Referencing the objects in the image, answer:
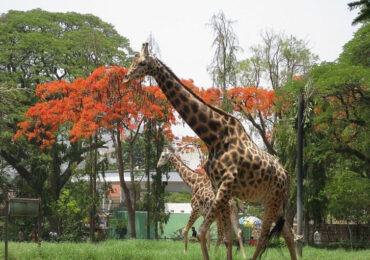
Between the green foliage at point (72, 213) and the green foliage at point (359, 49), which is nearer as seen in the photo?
the green foliage at point (359, 49)

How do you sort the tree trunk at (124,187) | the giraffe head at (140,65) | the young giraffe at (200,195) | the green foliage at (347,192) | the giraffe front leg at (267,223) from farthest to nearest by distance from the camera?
the tree trunk at (124,187) → the green foliage at (347,192) → the young giraffe at (200,195) → the giraffe front leg at (267,223) → the giraffe head at (140,65)

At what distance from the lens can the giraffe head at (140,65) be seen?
28.6ft

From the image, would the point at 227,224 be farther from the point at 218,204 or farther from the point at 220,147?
the point at 220,147

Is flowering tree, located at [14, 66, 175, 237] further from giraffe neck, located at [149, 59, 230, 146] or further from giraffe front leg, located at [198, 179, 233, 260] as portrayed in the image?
giraffe front leg, located at [198, 179, 233, 260]

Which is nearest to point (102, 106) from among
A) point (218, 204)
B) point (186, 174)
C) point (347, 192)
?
point (186, 174)

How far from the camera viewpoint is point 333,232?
30297 millimetres

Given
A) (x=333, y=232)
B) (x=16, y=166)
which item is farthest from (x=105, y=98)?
(x=333, y=232)

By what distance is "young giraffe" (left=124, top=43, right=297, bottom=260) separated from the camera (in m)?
8.75

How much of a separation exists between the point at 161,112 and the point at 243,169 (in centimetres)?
1334

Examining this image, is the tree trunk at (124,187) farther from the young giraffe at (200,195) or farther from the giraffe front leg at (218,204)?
the giraffe front leg at (218,204)

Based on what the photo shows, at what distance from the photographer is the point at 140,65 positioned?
8797mm

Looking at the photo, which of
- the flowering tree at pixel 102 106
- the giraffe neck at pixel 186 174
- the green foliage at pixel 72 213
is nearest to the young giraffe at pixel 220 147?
the giraffe neck at pixel 186 174

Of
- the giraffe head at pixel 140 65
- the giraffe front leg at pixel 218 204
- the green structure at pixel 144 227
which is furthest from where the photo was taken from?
the green structure at pixel 144 227

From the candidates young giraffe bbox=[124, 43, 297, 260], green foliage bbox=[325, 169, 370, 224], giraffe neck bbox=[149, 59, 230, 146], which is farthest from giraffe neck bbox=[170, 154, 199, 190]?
green foliage bbox=[325, 169, 370, 224]
